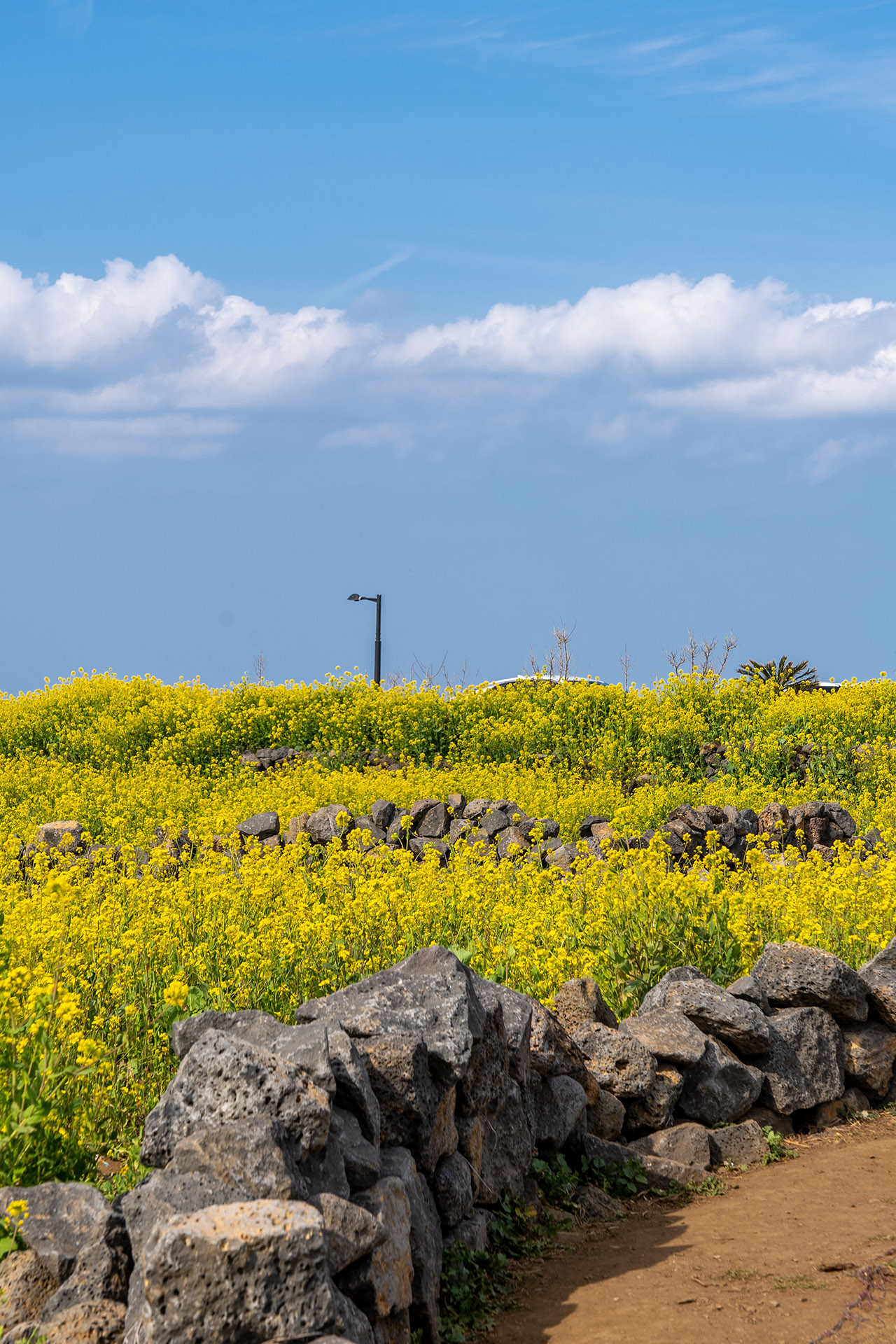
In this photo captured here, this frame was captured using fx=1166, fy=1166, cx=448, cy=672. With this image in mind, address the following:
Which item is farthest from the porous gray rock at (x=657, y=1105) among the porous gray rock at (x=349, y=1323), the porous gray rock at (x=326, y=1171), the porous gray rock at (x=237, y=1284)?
the porous gray rock at (x=237, y=1284)

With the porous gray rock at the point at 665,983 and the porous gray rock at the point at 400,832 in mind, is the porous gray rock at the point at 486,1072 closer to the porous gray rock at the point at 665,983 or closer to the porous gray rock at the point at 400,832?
the porous gray rock at the point at 665,983


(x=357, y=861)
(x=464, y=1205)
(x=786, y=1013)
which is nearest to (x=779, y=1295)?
(x=464, y=1205)

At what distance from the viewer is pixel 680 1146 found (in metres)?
6.11

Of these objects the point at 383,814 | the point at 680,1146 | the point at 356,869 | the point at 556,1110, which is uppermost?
the point at 383,814

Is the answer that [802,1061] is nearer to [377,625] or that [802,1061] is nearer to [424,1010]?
[424,1010]

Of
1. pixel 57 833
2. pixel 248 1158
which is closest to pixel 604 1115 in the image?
pixel 248 1158

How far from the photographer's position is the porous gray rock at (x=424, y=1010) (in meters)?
4.80

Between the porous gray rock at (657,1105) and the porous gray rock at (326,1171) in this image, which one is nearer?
the porous gray rock at (326,1171)

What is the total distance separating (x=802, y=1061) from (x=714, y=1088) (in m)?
0.78

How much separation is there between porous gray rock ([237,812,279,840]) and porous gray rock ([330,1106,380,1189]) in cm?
807

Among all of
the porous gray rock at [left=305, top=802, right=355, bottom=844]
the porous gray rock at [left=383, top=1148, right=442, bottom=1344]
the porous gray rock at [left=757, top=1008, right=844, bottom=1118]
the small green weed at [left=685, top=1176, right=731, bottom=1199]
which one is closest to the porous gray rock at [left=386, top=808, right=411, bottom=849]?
the porous gray rock at [left=305, top=802, right=355, bottom=844]

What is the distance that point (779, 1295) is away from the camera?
4469mm

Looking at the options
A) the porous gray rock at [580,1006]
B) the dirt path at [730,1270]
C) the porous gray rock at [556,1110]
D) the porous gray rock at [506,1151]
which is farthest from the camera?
the porous gray rock at [580,1006]

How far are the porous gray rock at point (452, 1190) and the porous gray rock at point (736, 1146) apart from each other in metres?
1.87
